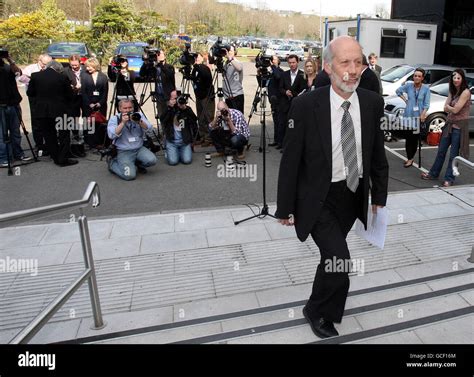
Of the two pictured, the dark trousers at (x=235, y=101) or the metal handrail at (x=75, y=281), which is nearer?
the metal handrail at (x=75, y=281)

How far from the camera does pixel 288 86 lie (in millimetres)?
7777

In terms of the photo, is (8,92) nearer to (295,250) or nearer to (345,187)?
(295,250)

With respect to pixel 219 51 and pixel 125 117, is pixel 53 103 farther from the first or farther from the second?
pixel 219 51

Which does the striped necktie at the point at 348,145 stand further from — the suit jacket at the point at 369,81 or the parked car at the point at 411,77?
the parked car at the point at 411,77

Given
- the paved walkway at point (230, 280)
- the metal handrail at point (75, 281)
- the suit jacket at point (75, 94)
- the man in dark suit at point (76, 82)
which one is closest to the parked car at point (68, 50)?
the man in dark suit at point (76, 82)

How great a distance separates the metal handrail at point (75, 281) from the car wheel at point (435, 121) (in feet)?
26.5

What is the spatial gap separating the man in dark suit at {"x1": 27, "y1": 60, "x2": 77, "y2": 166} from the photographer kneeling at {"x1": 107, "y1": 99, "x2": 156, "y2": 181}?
3.79ft

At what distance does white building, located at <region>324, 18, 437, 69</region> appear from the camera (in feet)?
44.3

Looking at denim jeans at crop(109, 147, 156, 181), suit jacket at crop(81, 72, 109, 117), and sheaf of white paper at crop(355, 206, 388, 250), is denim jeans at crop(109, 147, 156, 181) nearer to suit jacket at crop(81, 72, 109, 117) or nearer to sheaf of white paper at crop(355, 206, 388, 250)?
suit jacket at crop(81, 72, 109, 117)

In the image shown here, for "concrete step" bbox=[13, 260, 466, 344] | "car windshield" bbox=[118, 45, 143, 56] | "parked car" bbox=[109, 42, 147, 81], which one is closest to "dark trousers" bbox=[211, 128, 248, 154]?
"concrete step" bbox=[13, 260, 466, 344]

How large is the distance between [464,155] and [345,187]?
4.32 metres

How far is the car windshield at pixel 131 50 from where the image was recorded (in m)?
17.8

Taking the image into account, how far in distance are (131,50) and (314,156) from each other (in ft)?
57.5
